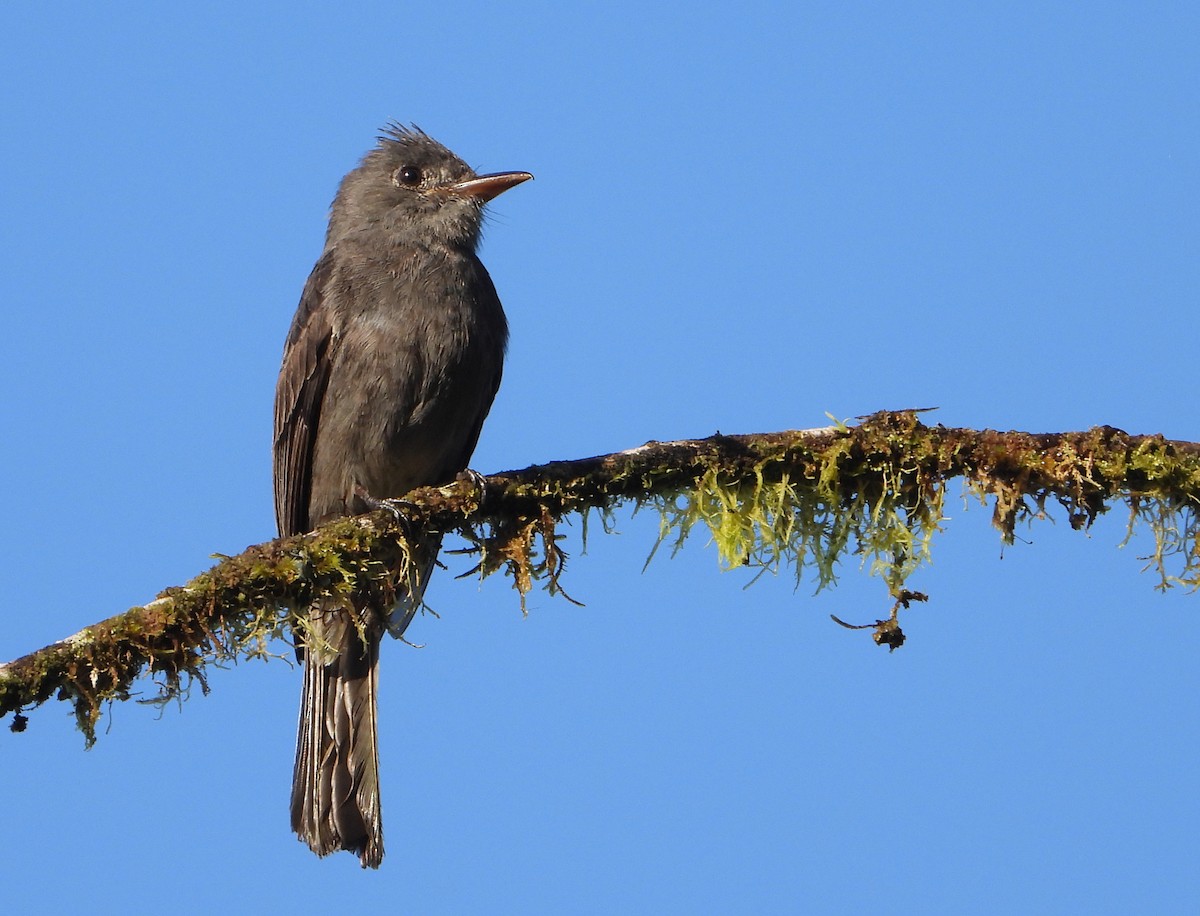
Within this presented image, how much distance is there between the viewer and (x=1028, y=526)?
465cm

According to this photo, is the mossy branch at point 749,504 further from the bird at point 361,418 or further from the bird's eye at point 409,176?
the bird's eye at point 409,176

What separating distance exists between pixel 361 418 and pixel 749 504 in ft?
7.02

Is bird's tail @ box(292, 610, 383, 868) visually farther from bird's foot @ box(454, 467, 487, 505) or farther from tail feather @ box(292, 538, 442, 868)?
bird's foot @ box(454, 467, 487, 505)

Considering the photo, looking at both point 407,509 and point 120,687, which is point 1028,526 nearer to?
point 407,509

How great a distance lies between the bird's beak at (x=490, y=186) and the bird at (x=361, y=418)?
0.58 metres

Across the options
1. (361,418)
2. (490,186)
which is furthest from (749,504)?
(490,186)

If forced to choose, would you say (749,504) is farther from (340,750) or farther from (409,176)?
(409,176)

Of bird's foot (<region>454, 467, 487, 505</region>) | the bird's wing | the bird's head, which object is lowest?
bird's foot (<region>454, 467, 487, 505</region>)

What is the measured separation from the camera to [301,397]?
21.2 ft

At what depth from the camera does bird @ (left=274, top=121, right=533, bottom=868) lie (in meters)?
6.04

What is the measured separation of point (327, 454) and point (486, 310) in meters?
1.03

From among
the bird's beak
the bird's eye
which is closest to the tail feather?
the bird's beak

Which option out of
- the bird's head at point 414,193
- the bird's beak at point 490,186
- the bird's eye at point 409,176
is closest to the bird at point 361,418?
the bird's head at point 414,193

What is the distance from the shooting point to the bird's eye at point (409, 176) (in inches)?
296
